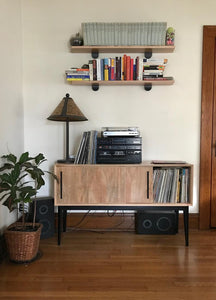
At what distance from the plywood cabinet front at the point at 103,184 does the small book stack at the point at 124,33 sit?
1223 mm

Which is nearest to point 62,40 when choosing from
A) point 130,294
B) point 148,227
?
point 148,227

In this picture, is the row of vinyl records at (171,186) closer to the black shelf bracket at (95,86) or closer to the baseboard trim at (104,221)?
the baseboard trim at (104,221)

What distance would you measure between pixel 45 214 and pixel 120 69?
1.59m

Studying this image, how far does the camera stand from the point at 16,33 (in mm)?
2514

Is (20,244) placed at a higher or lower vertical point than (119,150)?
→ lower

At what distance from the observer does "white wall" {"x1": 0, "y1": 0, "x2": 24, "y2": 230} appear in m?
2.20

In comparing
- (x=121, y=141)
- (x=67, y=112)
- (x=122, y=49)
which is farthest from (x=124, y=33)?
(x=121, y=141)

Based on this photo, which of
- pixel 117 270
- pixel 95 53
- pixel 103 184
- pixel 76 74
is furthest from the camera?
pixel 95 53

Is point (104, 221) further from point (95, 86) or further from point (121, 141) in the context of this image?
point (95, 86)

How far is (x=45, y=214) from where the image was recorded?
2.46 m

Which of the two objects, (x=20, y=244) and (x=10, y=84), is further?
(x=10, y=84)

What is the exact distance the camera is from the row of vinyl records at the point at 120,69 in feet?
8.21

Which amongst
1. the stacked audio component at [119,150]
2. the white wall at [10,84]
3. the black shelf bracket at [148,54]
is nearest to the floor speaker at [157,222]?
the stacked audio component at [119,150]

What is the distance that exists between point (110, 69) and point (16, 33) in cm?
99
